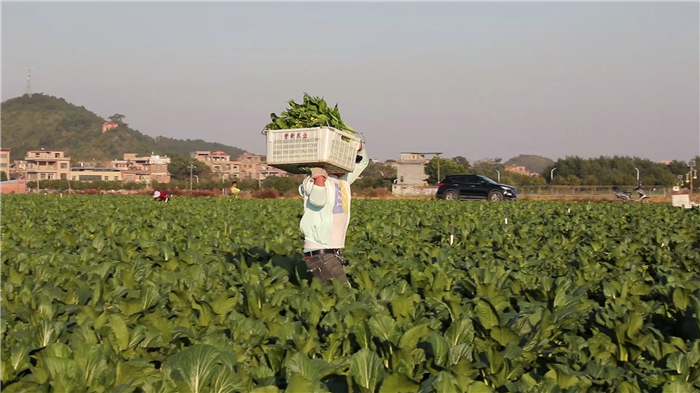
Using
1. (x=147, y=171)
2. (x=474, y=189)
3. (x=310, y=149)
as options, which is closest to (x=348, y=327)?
(x=310, y=149)

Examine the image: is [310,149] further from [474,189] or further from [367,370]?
[474,189]

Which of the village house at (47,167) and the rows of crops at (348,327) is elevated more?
the village house at (47,167)

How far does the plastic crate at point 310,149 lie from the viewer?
21.1ft

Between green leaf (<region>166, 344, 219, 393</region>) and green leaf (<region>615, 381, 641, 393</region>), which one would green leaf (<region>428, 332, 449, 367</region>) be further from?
green leaf (<region>166, 344, 219, 393</region>)

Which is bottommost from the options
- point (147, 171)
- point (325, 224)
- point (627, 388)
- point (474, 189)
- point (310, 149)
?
point (627, 388)

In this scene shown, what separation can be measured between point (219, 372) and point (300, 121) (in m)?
3.66

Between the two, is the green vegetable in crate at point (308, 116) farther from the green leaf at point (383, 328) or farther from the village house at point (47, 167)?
the village house at point (47, 167)

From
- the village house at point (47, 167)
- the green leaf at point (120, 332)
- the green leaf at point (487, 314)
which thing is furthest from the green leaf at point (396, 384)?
the village house at point (47, 167)

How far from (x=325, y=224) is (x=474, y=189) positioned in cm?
3003

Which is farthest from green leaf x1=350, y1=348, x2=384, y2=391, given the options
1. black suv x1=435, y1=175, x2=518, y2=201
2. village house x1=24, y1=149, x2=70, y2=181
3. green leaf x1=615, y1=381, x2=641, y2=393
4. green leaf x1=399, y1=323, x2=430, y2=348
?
village house x1=24, y1=149, x2=70, y2=181

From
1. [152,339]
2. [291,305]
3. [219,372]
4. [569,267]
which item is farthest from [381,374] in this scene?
[569,267]

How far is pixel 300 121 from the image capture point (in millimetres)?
6688

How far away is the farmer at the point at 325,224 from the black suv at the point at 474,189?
29253mm

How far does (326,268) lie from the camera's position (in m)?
6.76
